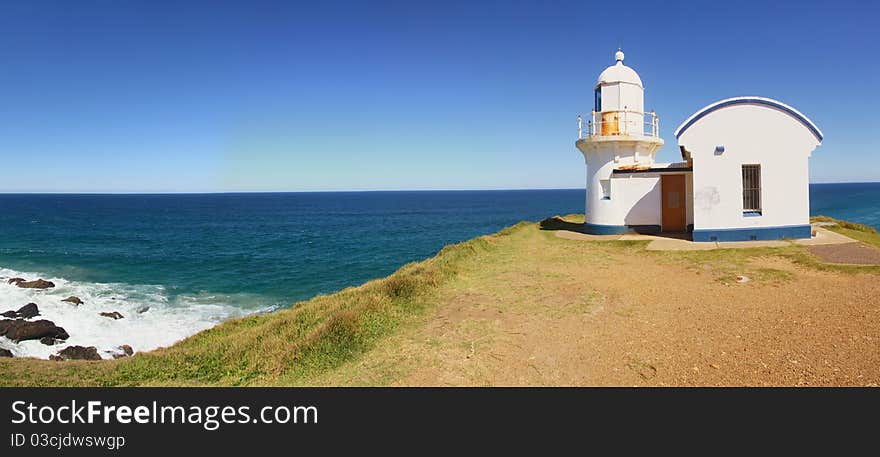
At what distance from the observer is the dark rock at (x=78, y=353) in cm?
1503

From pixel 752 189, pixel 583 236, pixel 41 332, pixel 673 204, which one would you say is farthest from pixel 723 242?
pixel 41 332

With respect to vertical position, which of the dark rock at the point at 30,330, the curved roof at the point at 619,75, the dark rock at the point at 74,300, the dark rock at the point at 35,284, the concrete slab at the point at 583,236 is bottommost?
the dark rock at the point at 30,330

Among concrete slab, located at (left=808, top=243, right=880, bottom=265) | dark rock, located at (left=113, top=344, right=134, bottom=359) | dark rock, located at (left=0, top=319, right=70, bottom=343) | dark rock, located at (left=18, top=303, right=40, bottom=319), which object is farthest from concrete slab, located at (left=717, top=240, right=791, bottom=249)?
→ dark rock, located at (left=18, top=303, right=40, bottom=319)

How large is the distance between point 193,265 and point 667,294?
1291 inches

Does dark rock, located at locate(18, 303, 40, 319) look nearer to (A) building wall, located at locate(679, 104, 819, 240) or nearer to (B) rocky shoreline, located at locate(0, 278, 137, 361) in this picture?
(B) rocky shoreline, located at locate(0, 278, 137, 361)

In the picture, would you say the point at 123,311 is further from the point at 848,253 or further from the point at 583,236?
the point at 848,253

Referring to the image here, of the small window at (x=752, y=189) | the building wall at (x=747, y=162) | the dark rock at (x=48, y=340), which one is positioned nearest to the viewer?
the building wall at (x=747, y=162)

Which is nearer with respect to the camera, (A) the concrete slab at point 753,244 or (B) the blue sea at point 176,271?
(A) the concrete slab at point 753,244

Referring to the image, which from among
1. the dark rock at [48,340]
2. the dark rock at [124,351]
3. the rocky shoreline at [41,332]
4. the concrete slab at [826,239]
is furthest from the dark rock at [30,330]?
the concrete slab at [826,239]

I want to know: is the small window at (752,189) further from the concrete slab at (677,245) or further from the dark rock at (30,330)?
the dark rock at (30,330)

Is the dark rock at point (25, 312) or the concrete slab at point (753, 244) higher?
the concrete slab at point (753, 244)

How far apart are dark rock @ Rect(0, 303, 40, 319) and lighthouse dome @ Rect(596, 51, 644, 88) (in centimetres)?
2508

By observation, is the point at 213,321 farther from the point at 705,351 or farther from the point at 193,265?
the point at 705,351

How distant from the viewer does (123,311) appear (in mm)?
21078
